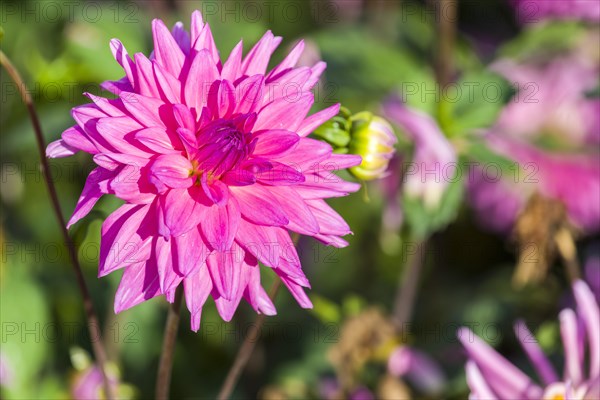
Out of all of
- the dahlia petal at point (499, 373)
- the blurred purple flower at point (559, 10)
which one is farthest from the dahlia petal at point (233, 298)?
the blurred purple flower at point (559, 10)

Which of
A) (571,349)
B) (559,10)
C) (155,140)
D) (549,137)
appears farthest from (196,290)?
(559,10)

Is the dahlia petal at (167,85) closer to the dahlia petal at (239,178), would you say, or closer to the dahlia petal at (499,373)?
the dahlia petal at (239,178)

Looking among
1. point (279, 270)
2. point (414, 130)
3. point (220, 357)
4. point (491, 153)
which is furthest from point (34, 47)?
point (279, 270)

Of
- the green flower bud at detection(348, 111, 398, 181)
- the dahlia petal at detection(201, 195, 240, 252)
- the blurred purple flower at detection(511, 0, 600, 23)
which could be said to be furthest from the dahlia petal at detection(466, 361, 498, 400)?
the blurred purple flower at detection(511, 0, 600, 23)

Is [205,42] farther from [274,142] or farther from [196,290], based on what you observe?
[196,290]

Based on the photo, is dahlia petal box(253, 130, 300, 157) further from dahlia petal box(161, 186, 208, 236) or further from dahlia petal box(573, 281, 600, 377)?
dahlia petal box(573, 281, 600, 377)
